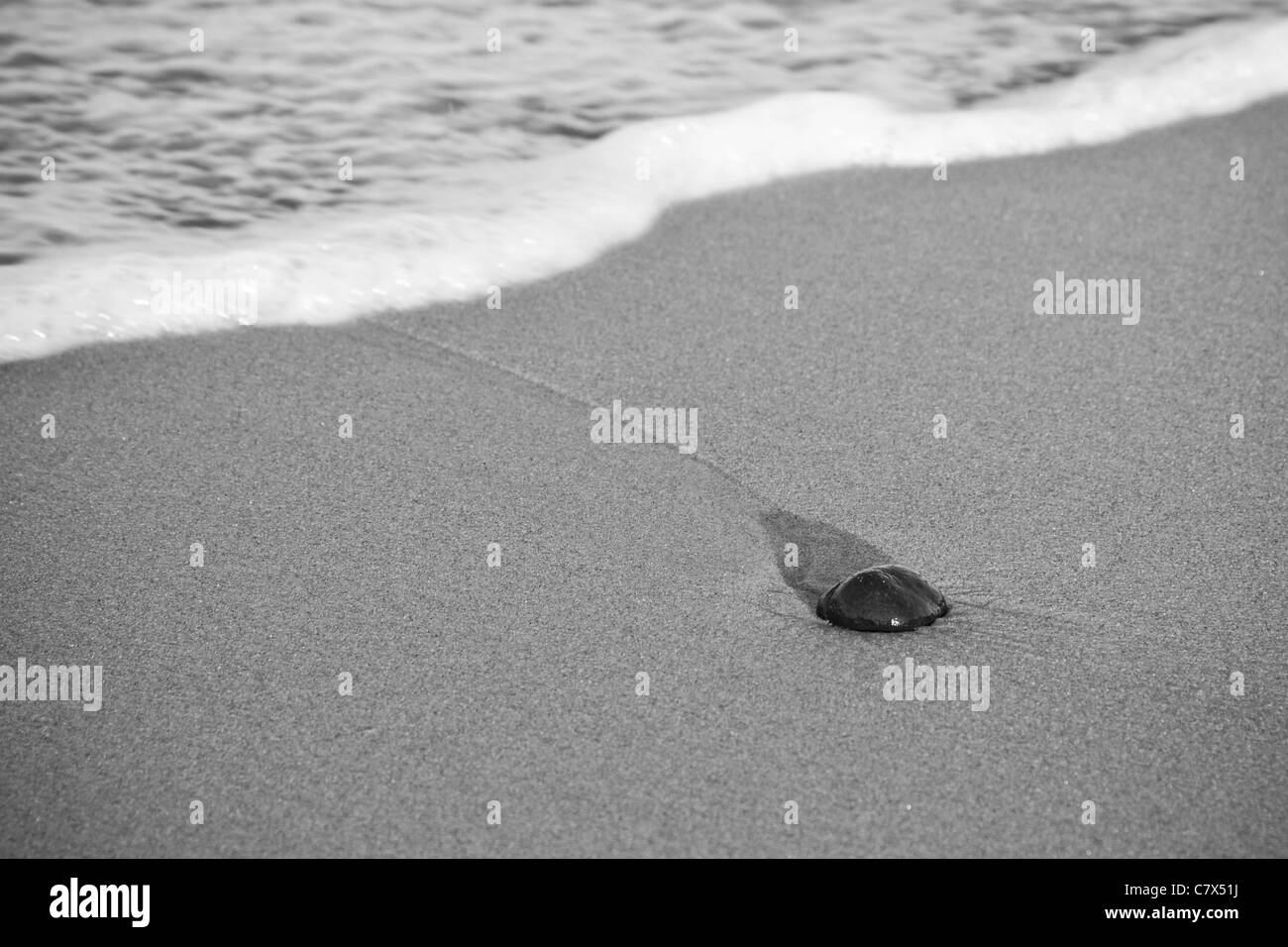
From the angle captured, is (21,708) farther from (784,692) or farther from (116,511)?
(784,692)

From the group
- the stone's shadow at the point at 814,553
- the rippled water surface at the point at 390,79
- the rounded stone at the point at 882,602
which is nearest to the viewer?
the rounded stone at the point at 882,602

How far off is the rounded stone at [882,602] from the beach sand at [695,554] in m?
0.06

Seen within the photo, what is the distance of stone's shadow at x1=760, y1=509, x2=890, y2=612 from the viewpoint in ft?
10.1

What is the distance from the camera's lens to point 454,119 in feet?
18.9

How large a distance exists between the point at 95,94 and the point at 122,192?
108cm

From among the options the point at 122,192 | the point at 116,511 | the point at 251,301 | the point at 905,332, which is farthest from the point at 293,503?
the point at 122,192

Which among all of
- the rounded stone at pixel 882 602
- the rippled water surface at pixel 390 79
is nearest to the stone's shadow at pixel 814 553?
the rounded stone at pixel 882 602

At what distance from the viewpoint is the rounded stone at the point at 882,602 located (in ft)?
9.34

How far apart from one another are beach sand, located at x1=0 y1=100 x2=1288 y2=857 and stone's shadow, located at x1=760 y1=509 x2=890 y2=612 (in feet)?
0.06

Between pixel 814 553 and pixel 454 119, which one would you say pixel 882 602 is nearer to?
pixel 814 553

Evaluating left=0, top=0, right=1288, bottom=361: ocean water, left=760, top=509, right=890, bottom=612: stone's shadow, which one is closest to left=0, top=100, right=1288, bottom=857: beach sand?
left=760, top=509, right=890, bottom=612: stone's shadow

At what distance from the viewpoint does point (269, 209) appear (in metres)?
5.00

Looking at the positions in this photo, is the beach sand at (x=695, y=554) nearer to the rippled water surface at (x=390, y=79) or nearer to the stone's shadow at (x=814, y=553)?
the stone's shadow at (x=814, y=553)

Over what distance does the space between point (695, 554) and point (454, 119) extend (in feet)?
10.8
